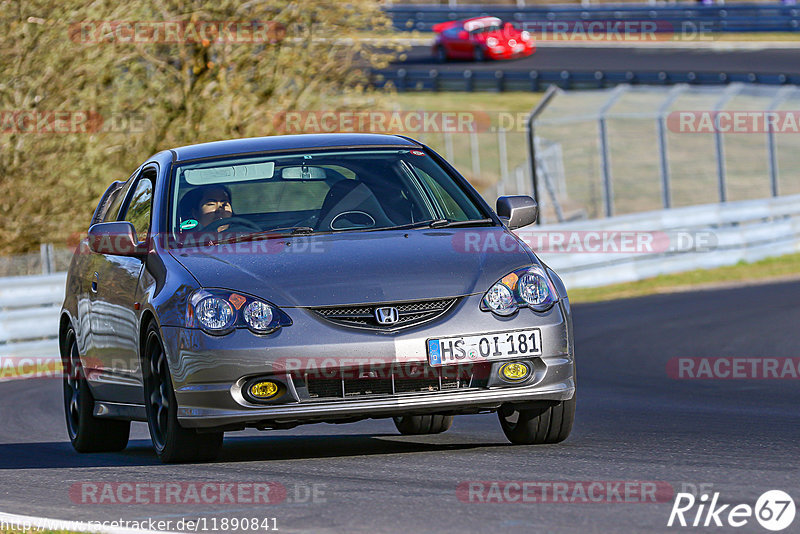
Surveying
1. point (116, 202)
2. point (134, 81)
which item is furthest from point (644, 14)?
point (116, 202)

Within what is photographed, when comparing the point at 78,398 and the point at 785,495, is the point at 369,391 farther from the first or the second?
the point at 78,398

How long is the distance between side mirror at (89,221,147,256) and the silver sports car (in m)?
0.01

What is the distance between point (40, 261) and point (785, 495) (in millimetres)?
13491

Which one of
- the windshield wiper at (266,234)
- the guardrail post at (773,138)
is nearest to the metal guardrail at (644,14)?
the guardrail post at (773,138)

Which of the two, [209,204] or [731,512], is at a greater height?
[209,204]

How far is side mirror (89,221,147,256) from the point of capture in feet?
25.8

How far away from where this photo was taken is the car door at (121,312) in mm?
7879

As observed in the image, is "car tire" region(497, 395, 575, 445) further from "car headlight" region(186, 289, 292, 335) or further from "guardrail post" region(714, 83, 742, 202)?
"guardrail post" region(714, 83, 742, 202)

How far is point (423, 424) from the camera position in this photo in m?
8.88

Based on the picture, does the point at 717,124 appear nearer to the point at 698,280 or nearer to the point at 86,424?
the point at 698,280

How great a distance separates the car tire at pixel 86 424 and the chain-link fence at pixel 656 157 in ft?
56.0

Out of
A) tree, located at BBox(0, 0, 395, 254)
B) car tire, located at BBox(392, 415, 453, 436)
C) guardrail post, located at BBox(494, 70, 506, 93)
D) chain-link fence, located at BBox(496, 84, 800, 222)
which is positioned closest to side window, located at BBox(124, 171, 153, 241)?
car tire, located at BBox(392, 415, 453, 436)

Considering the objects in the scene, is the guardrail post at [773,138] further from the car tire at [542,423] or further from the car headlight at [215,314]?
the car headlight at [215,314]

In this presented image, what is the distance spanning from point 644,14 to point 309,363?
161 ft
